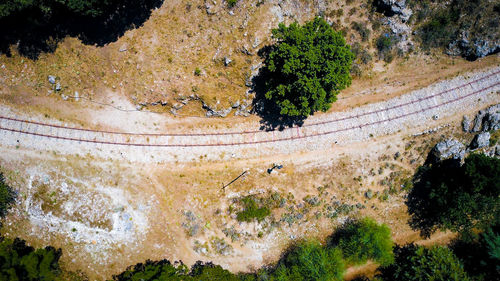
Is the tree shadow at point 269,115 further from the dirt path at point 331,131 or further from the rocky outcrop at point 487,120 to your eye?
the rocky outcrop at point 487,120

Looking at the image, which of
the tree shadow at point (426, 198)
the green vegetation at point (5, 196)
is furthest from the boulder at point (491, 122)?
the green vegetation at point (5, 196)

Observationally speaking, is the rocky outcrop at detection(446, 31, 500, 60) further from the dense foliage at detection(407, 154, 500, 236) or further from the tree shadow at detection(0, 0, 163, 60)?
the tree shadow at detection(0, 0, 163, 60)

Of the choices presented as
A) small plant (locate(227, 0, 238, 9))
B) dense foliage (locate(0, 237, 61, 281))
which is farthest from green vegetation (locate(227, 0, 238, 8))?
dense foliage (locate(0, 237, 61, 281))

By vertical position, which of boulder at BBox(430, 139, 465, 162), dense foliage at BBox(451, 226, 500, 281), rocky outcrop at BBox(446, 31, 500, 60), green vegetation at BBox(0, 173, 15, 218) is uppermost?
rocky outcrop at BBox(446, 31, 500, 60)

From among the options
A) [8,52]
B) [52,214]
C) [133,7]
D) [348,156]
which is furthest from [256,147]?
[8,52]

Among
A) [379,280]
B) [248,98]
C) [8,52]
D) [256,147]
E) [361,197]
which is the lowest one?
[379,280]

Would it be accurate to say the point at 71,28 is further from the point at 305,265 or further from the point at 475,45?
the point at 475,45

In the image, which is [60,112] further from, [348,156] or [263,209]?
[348,156]

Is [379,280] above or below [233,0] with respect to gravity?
below
